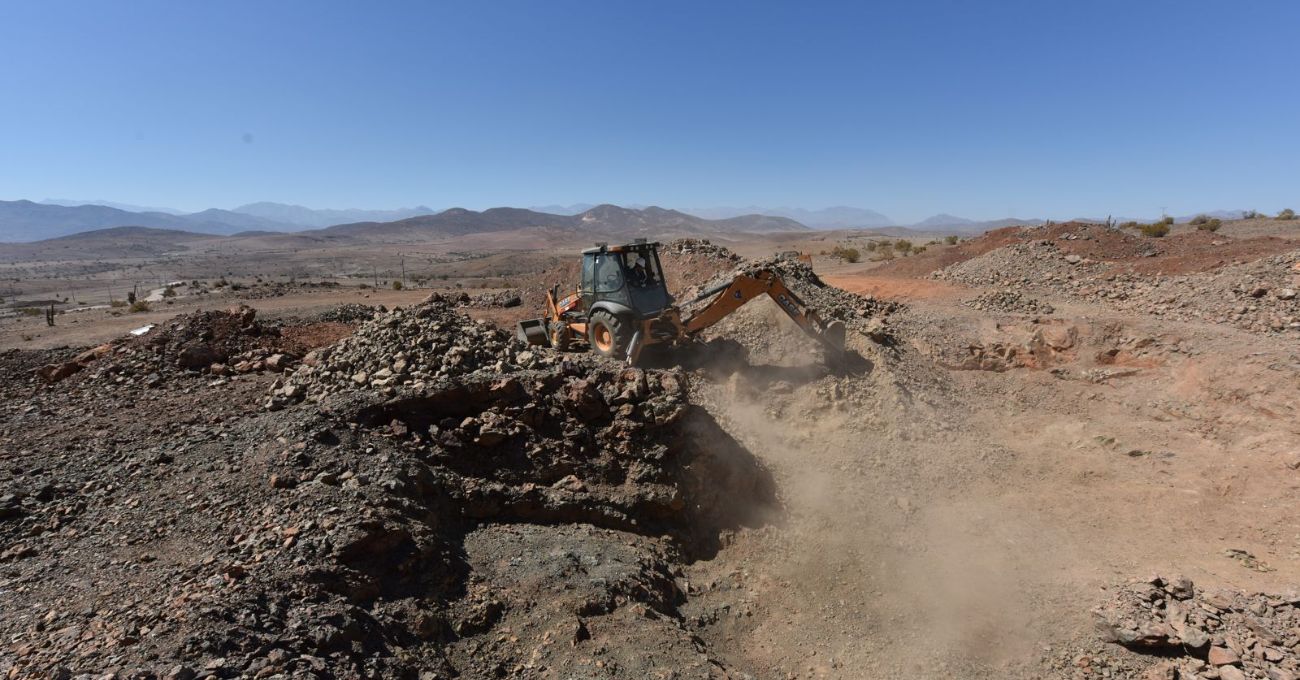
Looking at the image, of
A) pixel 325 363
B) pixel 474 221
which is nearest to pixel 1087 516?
pixel 325 363

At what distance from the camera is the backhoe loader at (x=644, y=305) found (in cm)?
893

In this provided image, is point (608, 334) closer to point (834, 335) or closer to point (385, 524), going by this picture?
point (834, 335)

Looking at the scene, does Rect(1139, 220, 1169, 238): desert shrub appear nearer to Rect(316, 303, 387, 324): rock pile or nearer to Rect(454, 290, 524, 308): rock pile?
Rect(454, 290, 524, 308): rock pile

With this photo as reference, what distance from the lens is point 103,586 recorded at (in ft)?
13.0

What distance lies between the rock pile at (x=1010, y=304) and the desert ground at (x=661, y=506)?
282cm

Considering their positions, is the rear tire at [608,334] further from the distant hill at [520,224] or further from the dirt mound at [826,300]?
the distant hill at [520,224]

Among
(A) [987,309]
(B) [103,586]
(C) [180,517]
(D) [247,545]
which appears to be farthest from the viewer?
(A) [987,309]

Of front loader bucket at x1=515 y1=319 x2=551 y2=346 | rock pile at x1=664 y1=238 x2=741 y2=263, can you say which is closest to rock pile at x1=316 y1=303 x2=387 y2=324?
front loader bucket at x1=515 y1=319 x2=551 y2=346

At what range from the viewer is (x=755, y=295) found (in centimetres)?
896

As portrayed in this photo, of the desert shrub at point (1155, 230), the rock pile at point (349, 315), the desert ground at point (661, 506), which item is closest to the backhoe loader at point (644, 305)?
the desert ground at point (661, 506)

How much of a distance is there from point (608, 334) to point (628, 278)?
0.93 m

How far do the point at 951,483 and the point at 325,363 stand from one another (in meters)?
8.40

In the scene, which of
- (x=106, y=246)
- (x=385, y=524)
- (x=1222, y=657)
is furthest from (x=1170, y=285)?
(x=106, y=246)

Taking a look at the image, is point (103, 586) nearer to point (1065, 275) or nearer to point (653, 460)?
point (653, 460)
